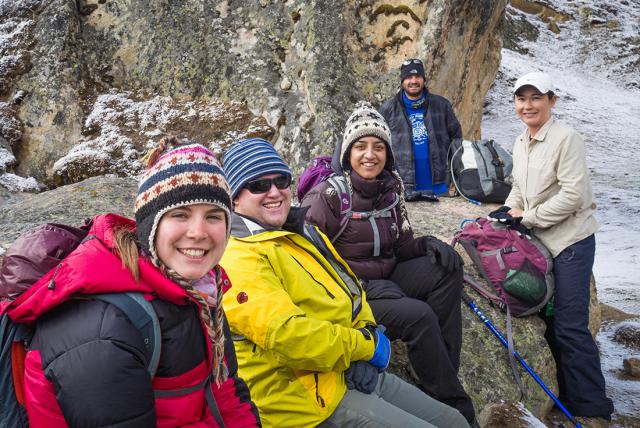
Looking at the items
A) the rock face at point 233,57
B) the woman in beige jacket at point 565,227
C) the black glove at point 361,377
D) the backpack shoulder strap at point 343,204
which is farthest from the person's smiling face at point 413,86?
the black glove at point 361,377

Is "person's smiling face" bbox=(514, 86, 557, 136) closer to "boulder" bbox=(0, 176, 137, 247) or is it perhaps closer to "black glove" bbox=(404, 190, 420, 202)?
"black glove" bbox=(404, 190, 420, 202)

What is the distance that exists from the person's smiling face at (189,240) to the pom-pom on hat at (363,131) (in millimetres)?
2535

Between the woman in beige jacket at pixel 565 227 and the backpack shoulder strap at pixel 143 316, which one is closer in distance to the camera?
the backpack shoulder strap at pixel 143 316

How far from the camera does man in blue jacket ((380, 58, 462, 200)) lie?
8062 millimetres

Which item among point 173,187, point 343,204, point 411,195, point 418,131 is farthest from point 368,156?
point 418,131

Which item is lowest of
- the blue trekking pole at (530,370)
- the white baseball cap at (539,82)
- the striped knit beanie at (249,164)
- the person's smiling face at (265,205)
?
the blue trekking pole at (530,370)

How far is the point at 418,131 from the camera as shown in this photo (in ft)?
26.6

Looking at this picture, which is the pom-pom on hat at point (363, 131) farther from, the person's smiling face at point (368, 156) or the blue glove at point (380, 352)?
the blue glove at point (380, 352)

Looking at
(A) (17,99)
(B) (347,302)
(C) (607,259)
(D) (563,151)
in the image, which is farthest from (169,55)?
(C) (607,259)

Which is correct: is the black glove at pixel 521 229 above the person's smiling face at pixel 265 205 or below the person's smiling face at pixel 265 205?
below

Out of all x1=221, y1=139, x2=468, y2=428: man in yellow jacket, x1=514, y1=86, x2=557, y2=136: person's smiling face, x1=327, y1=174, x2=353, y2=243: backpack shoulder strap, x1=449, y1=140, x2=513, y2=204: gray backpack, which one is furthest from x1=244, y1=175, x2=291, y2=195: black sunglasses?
x1=449, y1=140, x2=513, y2=204: gray backpack

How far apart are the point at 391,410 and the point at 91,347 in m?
2.01

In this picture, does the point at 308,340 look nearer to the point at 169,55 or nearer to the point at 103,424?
the point at 103,424

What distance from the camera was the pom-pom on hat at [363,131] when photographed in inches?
181
